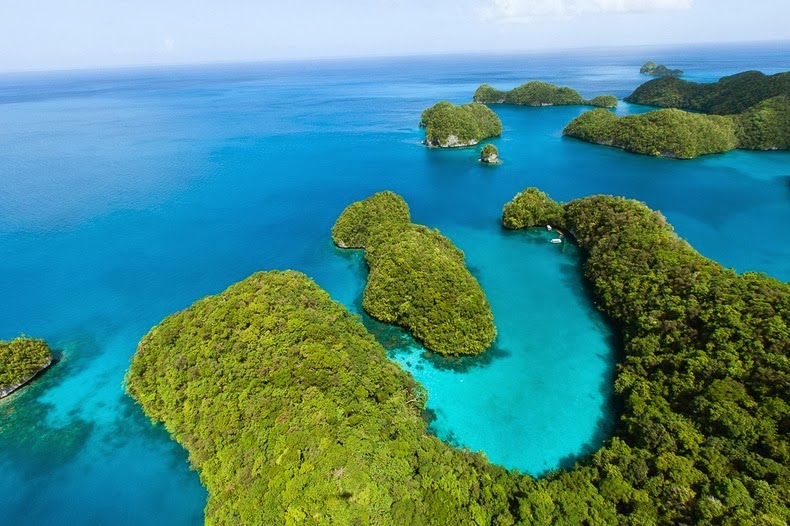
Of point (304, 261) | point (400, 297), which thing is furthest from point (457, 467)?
point (304, 261)

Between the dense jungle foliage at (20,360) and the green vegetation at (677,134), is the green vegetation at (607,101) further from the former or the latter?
the dense jungle foliage at (20,360)

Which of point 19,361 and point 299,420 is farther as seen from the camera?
point 19,361

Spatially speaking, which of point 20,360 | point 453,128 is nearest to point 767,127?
point 453,128

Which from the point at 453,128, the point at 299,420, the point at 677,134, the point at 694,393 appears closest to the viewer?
the point at 299,420

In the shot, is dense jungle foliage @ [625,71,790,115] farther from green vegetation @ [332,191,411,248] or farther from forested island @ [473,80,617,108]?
green vegetation @ [332,191,411,248]

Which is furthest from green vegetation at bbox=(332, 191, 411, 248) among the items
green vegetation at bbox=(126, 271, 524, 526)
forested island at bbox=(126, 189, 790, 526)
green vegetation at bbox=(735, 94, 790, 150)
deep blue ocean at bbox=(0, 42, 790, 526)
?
green vegetation at bbox=(735, 94, 790, 150)

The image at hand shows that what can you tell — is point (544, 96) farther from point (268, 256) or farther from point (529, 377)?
point (529, 377)

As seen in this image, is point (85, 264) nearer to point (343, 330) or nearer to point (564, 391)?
point (343, 330)
